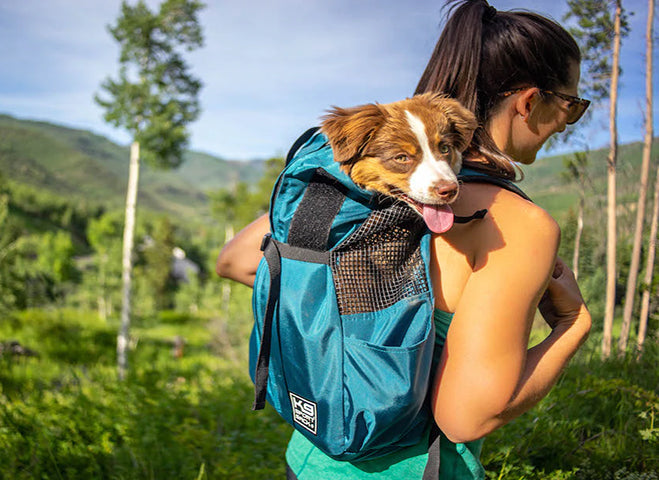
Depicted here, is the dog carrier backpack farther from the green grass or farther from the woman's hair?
the green grass

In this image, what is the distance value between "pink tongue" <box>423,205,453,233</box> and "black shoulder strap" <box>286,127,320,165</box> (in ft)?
1.55

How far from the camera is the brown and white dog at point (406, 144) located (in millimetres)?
1407

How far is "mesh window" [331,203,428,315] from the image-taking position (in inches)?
43.3

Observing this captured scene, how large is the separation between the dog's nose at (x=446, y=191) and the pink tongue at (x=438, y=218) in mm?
89

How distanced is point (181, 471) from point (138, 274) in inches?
2710

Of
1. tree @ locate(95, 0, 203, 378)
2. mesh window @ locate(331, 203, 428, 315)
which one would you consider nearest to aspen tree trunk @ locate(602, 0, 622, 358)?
mesh window @ locate(331, 203, 428, 315)

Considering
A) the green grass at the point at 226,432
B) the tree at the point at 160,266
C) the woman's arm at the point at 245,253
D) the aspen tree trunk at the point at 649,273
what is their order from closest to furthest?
the woman's arm at the point at 245,253 < the green grass at the point at 226,432 < the aspen tree trunk at the point at 649,273 < the tree at the point at 160,266

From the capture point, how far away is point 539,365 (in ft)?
3.70

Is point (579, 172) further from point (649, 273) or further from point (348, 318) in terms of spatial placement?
point (348, 318)

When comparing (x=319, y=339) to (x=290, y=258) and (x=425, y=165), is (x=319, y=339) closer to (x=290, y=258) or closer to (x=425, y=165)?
(x=290, y=258)

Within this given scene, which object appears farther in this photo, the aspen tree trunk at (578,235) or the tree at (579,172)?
the tree at (579,172)

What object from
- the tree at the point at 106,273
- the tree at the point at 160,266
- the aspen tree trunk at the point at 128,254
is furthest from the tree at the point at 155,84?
the tree at the point at 160,266

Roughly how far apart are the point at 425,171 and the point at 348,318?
2.36 feet

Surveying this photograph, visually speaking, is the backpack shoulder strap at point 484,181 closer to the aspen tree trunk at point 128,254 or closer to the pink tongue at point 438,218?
the pink tongue at point 438,218
